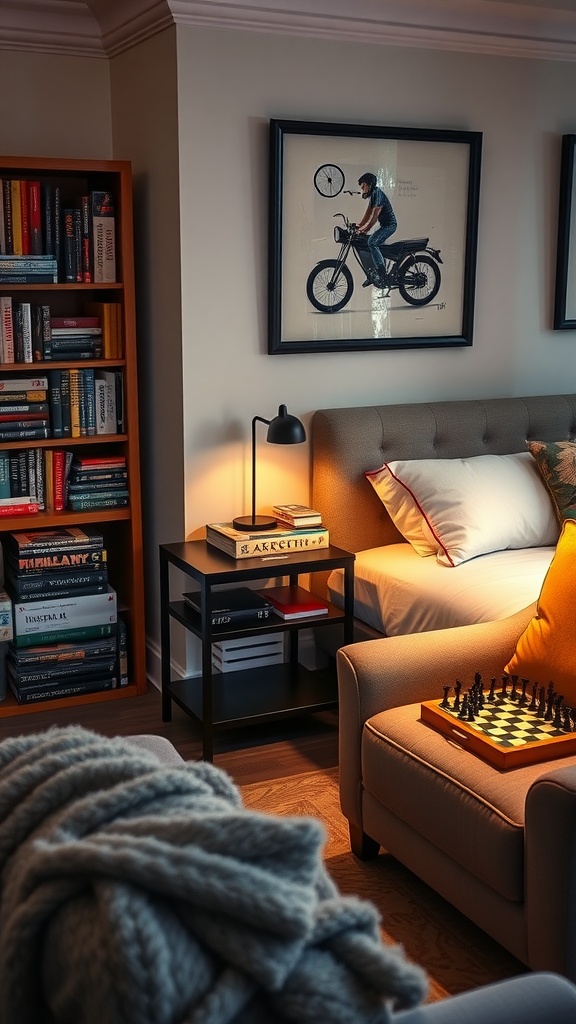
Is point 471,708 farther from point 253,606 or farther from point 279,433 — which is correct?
point 279,433

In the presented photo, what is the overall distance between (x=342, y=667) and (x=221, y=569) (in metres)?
0.67

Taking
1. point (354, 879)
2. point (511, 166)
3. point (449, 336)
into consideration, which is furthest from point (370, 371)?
point (354, 879)

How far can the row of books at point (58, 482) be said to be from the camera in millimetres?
3578

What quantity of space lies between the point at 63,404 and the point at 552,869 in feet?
7.60

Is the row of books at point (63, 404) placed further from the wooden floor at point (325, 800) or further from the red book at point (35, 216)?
the wooden floor at point (325, 800)

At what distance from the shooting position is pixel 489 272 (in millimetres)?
3859

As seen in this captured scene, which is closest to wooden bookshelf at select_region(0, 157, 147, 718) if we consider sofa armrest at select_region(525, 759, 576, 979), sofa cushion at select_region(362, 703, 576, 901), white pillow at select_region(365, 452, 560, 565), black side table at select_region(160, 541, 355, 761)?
black side table at select_region(160, 541, 355, 761)

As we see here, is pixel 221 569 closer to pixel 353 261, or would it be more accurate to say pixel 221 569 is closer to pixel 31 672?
pixel 31 672

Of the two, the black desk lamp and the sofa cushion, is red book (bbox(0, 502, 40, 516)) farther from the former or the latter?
the sofa cushion

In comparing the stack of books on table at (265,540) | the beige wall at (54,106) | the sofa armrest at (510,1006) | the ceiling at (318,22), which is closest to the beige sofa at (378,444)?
the stack of books on table at (265,540)

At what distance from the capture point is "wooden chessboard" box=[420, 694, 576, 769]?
2.21 metres

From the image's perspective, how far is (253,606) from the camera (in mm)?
3279

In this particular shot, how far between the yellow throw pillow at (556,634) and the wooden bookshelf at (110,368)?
5.41ft

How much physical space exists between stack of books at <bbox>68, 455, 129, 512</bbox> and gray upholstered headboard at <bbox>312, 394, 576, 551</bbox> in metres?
0.68
